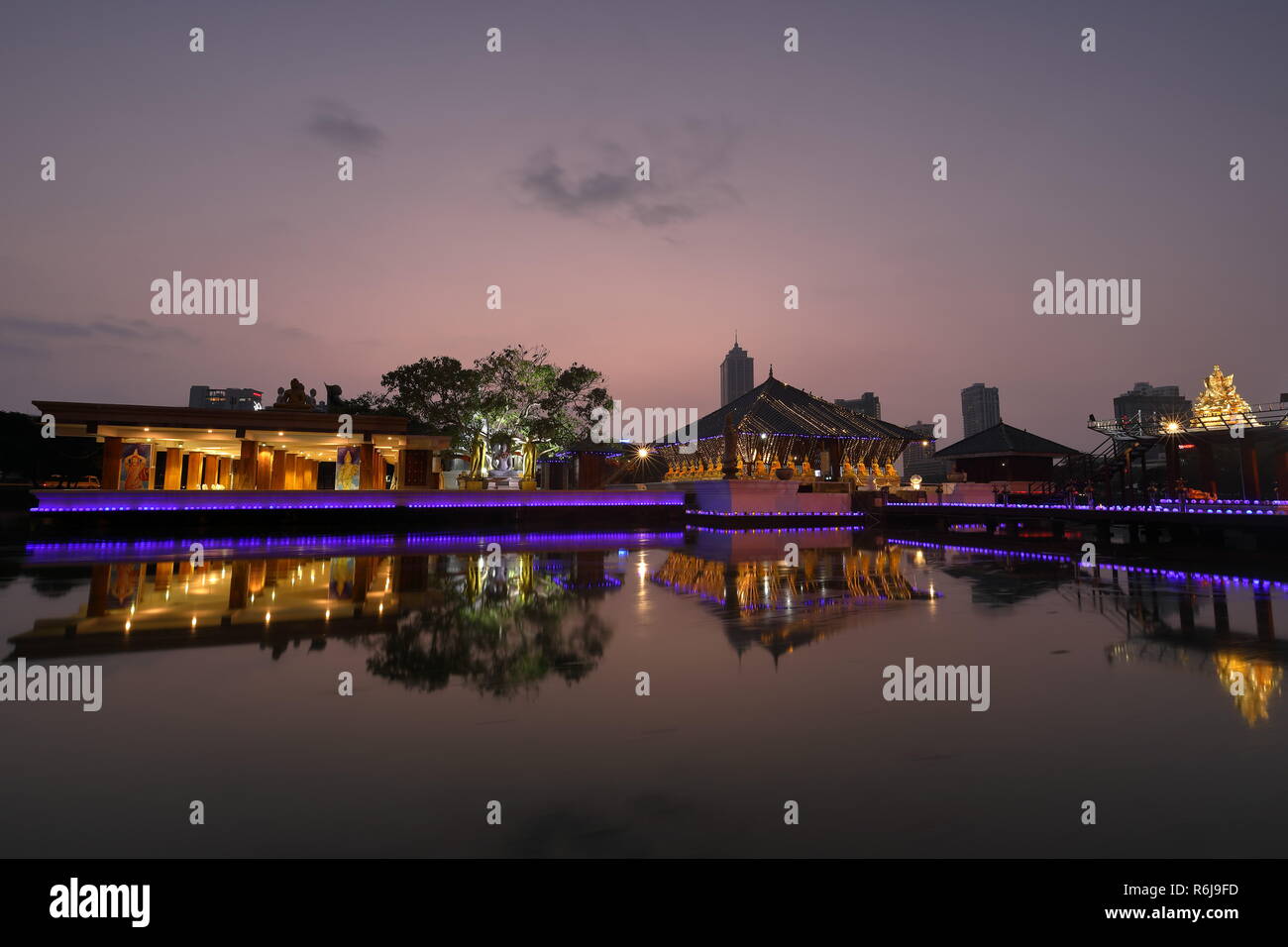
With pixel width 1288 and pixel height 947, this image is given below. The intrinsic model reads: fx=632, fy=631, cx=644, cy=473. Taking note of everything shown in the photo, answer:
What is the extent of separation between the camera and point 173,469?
32219 millimetres

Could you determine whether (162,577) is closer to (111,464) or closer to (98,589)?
(98,589)

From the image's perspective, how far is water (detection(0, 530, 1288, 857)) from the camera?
2.69 m

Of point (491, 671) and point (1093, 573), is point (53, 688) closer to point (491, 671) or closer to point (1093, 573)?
point (491, 671)

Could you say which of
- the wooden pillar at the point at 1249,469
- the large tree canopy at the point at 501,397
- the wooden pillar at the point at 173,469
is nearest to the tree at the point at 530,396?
the large tree canopy at the point at 501,397

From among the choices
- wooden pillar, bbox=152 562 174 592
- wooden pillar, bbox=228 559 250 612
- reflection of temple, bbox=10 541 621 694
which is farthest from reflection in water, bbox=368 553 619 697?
wooden pillar, bbox=152 562 174 592

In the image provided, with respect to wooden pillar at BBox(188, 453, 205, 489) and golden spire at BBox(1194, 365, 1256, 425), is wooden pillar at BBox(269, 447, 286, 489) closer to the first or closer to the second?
wooden pillar at BBox(188, 453, 205, 489)

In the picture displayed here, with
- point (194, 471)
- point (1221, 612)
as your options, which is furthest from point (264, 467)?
point (1221, 612)

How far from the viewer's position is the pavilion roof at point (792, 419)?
37.6 metres

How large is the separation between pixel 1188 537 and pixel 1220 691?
20.0 meters

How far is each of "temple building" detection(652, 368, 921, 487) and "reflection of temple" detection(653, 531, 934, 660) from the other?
64.1ft

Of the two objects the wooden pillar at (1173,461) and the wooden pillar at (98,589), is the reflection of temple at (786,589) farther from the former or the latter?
the wooden pillar at (1173,461)

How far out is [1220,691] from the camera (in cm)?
461
